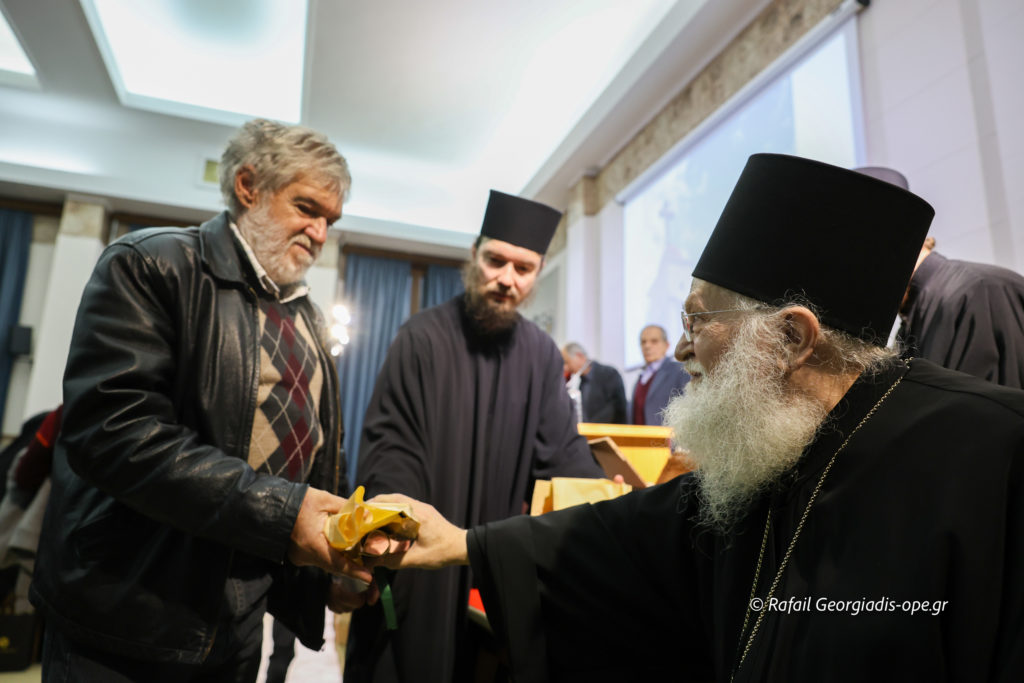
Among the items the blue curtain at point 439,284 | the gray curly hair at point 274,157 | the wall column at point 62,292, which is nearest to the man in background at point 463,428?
the gray curly hair at point 274,157

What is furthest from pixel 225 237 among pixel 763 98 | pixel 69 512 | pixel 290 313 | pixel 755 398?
pixel 763 98

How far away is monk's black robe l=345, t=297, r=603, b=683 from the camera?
5.42ft

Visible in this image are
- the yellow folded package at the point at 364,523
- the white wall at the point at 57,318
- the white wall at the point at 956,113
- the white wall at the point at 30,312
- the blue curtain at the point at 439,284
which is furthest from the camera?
the blue curtain at the point at 439,284

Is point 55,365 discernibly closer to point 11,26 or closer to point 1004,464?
point 11,26

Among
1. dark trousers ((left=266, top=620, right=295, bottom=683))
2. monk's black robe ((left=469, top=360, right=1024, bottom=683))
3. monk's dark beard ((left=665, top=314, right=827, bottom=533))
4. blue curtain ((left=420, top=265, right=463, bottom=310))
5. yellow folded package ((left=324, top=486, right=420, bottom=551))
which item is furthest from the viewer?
blue curtain ((left=420, top=265, right=463, bottom=310))

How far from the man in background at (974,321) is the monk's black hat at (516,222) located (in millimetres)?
1362

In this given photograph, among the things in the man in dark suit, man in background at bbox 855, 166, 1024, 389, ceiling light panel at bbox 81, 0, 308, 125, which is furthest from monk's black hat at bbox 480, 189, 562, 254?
ceiling light panel at bbox 81, 0, 308, 125

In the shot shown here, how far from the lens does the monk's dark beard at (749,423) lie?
109cm

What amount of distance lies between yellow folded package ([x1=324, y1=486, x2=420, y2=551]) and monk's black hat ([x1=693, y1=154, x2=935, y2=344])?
2.47 ft

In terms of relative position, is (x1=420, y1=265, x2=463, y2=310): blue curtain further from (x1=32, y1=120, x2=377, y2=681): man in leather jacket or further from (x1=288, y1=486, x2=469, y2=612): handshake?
(x1=288, y1=486, x2=469, y2=612): handshake

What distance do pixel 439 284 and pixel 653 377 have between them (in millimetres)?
5134

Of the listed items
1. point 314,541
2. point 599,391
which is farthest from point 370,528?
point 599,391

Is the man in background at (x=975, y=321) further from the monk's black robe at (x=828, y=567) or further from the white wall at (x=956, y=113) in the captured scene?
the monk's black robe at (x=828, y=567)

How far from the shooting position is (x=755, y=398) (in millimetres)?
1126
